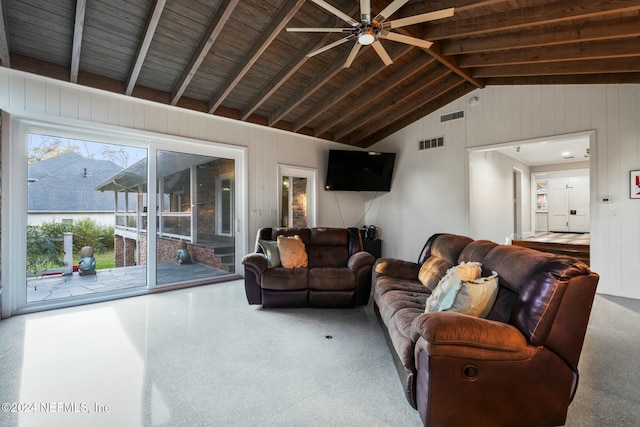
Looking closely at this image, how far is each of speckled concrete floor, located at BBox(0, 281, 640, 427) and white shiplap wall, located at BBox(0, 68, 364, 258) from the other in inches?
92.3

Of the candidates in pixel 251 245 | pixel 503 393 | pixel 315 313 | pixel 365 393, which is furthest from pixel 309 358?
pixel 251 245

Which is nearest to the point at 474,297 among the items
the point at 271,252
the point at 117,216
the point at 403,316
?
the point at 403,316

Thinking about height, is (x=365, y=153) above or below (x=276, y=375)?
above

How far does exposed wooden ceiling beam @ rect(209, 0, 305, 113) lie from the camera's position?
9.86ft

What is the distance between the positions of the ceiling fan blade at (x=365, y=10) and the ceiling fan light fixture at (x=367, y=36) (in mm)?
78

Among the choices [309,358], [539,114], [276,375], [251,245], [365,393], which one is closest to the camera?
→ [365,393]

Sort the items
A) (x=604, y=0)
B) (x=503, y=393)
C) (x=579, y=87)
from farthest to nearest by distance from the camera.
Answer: (x=579, y=87), (x=604, y=0), (x=503, y=393)

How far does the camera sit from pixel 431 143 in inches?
236

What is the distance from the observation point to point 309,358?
7.73ft

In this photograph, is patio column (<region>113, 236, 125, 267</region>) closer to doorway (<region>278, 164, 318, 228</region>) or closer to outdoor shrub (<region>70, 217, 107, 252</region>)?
outdoor shrub (<region>70, 217, 107, 252</region>)

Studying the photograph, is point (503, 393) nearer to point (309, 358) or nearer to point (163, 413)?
point (309, 358)

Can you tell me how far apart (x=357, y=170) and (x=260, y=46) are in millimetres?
3471

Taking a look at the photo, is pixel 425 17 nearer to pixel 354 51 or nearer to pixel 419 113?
pixel 354 51

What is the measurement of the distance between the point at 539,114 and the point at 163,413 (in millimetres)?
6013
